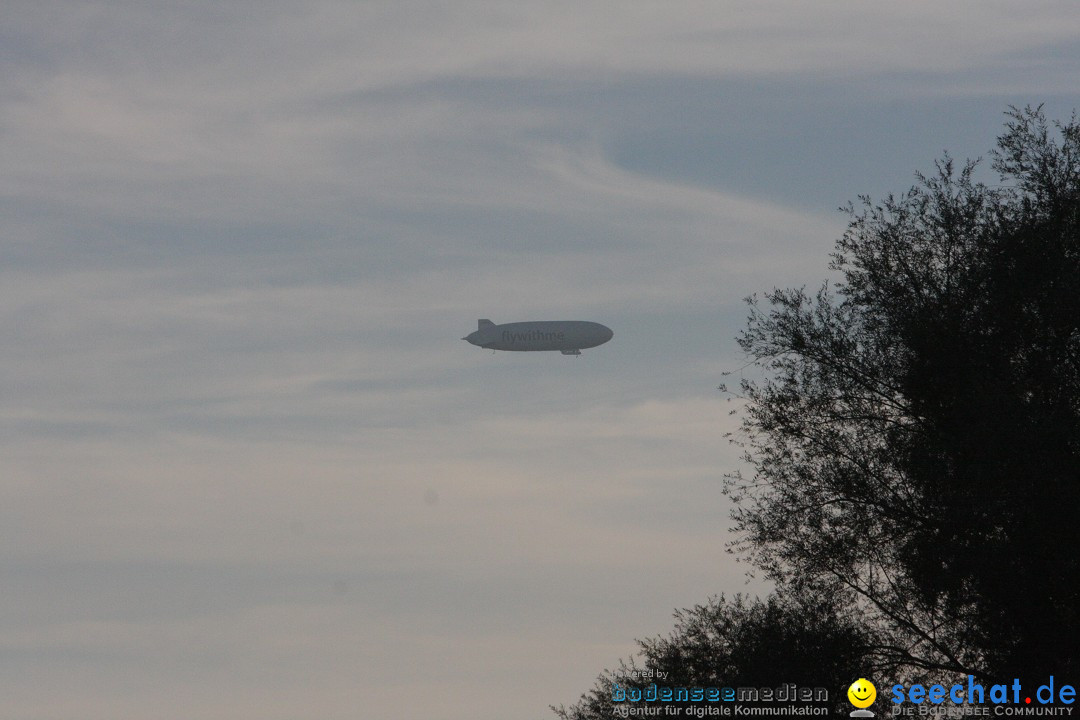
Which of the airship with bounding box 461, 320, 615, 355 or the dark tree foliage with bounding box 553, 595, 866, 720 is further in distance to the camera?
the airship with bounding box 461, 320, 615, 355

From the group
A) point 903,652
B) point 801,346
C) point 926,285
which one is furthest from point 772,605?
point 926,285

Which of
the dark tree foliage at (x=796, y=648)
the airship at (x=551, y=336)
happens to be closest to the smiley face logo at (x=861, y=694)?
the dark tree foliage at (x=796, y=648)

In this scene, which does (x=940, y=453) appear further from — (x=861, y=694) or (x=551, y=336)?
(x=551, y=336)

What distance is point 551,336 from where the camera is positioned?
Result: 186250 millimetres

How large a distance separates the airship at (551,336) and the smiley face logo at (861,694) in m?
151

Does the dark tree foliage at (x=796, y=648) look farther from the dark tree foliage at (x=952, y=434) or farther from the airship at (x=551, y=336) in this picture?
the airship at (x=551, y=336)

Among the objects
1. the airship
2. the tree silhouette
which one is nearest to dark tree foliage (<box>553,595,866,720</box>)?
the tree silhouette

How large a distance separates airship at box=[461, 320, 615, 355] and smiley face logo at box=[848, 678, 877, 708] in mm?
151477

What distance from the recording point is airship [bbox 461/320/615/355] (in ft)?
609

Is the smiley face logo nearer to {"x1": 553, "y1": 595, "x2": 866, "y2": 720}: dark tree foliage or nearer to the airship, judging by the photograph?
{"x1": 553, "y1": 595, "x2": 866, "y2": 720}: dark tree foliage

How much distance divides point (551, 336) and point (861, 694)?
504 feet

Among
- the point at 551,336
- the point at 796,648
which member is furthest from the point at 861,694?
the point at 551,336

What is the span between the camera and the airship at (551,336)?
18575cm

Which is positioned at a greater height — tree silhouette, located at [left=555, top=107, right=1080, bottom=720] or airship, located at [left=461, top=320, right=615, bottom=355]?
airship, located at [left=461, top=320, right=615, bottom=355]
